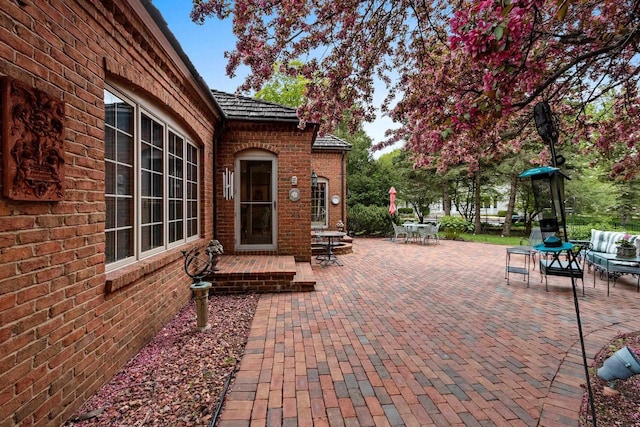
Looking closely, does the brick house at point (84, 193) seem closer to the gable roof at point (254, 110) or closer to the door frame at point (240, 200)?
the gable roof at point (254, 110)

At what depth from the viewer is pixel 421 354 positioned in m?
3.37

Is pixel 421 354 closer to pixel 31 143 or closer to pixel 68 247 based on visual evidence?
pixel 68 247

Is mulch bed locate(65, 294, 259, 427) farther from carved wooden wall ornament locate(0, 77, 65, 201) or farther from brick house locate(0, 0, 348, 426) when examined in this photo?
carved wooden wall ornament locate(0, 77, 65, 201)

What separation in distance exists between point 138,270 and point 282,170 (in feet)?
15.0

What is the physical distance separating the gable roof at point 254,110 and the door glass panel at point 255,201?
1.07 meters

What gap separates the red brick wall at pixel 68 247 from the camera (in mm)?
1807

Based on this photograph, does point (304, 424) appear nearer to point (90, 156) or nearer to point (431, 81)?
point (90, 156)

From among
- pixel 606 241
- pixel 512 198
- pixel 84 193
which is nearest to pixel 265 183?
pixel 84 193

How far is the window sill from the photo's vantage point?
278cm

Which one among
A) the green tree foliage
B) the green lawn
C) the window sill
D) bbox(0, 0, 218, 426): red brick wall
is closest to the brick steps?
the window sill

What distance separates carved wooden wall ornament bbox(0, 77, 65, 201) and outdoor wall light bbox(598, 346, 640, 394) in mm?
4646

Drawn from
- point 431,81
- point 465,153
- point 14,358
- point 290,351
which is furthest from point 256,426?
point 465,153

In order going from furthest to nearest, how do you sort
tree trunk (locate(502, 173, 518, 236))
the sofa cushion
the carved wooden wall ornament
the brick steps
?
tree trunk (locate(502, 173, 518, 236)), the sofa cushion, the brick steps, the carved wooden wall ornament

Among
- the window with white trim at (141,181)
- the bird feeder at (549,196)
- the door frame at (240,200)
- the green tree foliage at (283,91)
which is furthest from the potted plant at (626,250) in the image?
the green tree foliage at (283,91)
